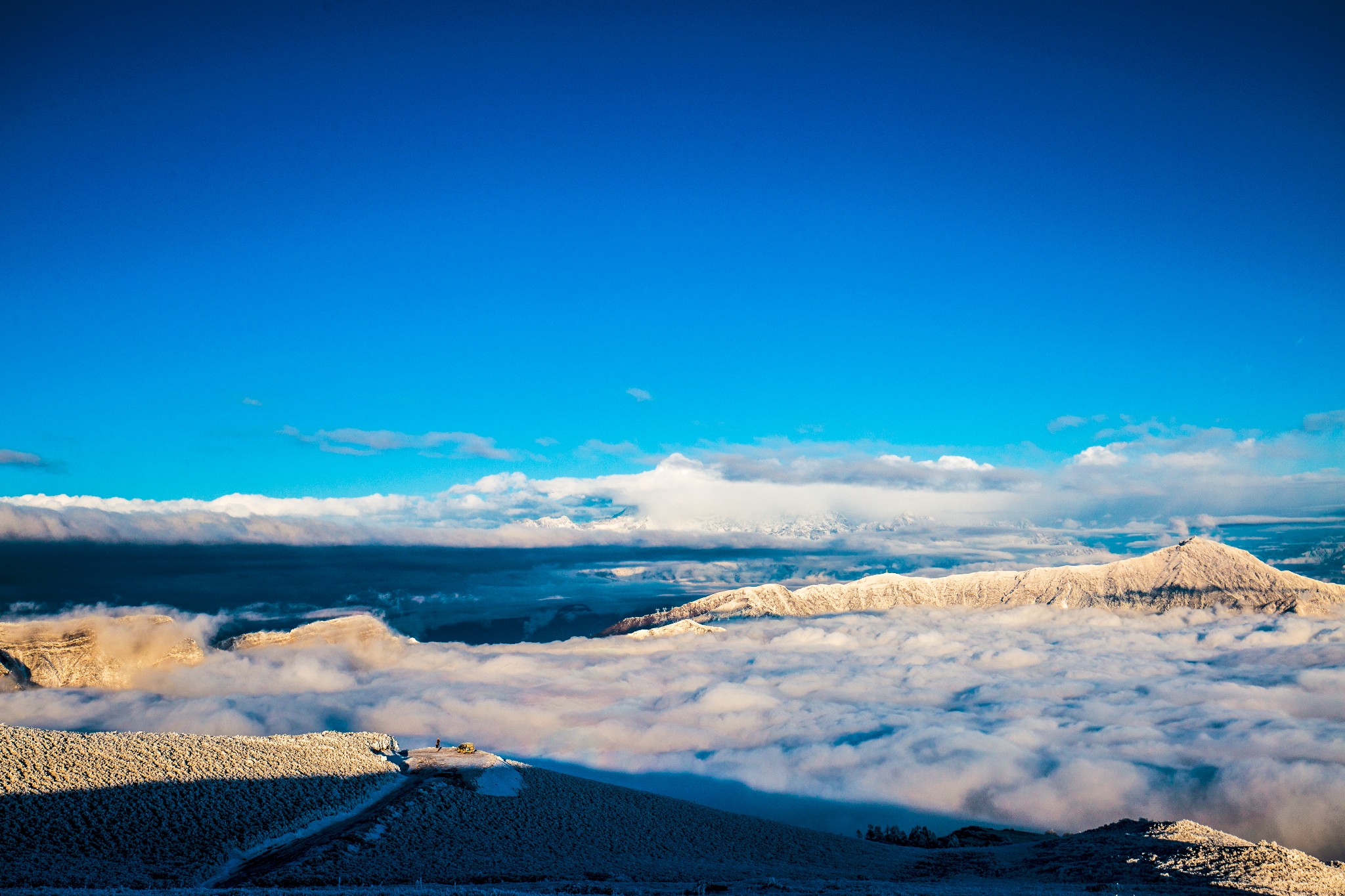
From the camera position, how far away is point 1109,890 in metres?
56.1

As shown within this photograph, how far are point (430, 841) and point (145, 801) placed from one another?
25.6 meters

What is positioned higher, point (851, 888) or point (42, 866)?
point (42, 866)

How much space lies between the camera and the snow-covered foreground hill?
53.0 m

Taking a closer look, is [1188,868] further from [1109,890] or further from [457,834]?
[457,834]

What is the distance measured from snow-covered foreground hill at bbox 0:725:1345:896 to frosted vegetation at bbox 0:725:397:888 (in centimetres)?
19

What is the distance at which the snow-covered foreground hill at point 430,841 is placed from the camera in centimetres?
5297

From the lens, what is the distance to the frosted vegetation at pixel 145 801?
164 feet

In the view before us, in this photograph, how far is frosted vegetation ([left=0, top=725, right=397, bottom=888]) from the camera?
50.0m

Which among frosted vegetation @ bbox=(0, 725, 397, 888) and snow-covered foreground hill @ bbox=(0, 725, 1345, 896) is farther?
snow-covered foreground hill @ bbox=(0, 725, 1345, 896)

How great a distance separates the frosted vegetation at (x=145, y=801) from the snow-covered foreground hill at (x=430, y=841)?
0.19 metres

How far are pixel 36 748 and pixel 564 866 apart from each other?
51198 mm

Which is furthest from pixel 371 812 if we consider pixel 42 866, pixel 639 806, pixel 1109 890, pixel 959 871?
pixel 1109 890

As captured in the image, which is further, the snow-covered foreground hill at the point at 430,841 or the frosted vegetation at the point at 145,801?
the snow-covered foreground hill at the point at 430,841

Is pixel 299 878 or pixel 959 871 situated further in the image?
pixel 959 871
